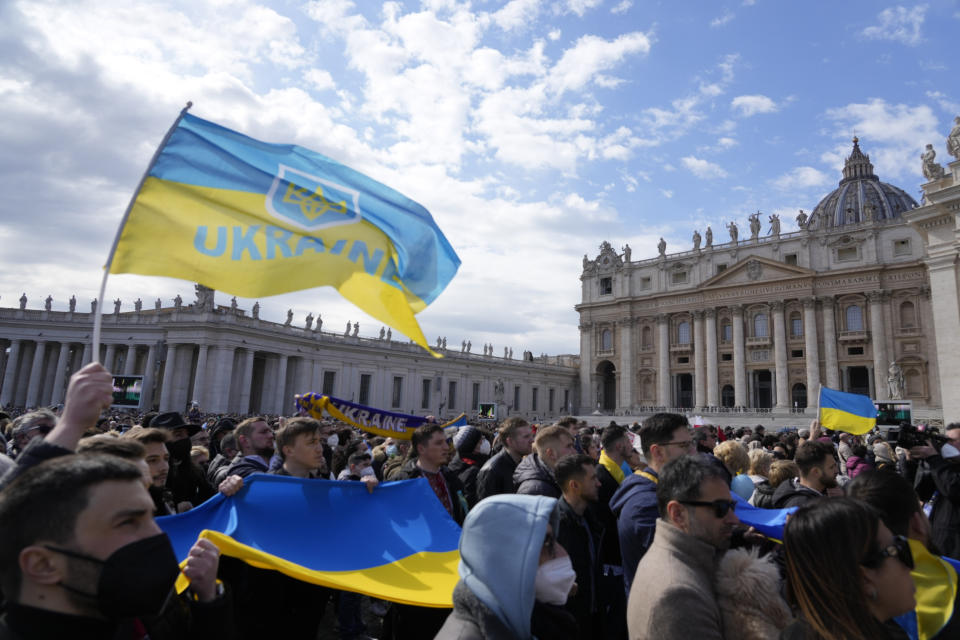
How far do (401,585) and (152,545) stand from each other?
2281mm

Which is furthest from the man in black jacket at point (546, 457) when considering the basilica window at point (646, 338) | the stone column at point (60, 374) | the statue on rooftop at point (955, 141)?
the basilica window at point (646, 338)

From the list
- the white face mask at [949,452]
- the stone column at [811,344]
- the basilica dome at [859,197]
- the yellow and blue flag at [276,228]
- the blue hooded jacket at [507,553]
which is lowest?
the blue hooded jacket at [507,553]

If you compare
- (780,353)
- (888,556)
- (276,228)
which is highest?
(780,353)

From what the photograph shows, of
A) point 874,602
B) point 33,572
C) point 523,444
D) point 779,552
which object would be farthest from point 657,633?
point 523,444

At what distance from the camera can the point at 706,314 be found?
51.8 metres

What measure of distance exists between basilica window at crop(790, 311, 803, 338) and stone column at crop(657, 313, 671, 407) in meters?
10.5

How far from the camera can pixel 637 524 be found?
3598 mm

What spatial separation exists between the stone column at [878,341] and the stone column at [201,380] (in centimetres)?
4985

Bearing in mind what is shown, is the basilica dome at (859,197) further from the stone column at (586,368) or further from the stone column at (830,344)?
the stone column at (586,368)

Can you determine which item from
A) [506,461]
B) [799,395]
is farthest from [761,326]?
[506,461]

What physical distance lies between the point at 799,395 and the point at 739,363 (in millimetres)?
5229

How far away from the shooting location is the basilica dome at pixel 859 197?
205ft

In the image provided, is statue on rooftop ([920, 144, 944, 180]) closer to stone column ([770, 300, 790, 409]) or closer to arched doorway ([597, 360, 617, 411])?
stone column ([770, 300, 790, 409])

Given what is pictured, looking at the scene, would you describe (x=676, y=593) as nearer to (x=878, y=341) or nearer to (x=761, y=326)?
(x=878, y=341)
